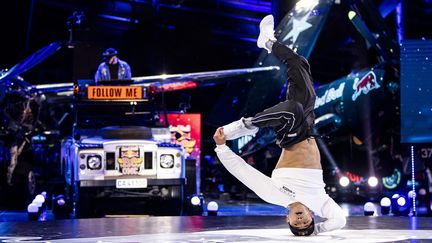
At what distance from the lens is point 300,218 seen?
6.36 metres

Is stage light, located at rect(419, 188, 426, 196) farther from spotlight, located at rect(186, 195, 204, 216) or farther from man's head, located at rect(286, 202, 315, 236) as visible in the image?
man's head, located at rect(286, 202, 315, 236)

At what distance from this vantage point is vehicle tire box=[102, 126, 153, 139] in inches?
436

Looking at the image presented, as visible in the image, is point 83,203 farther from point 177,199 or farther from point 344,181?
point 344,181

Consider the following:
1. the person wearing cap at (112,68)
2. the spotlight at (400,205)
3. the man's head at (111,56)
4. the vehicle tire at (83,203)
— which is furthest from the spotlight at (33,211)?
the spotlight at (400,205)

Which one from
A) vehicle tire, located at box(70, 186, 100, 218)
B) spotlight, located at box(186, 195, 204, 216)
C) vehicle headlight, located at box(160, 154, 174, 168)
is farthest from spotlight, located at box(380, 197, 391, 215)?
vehicle tire, located at box(70, 186, 100, 218)

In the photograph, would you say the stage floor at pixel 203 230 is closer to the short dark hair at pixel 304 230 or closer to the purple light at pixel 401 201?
the short dark hair at pixel 304 230

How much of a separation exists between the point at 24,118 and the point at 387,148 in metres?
6.90

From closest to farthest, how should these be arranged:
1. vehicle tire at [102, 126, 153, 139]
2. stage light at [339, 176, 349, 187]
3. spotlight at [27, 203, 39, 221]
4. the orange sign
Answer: spotlight at [27, 203, 39, 221] < vehicle tire at [102, 126, 153, 139] < the orange sign < stage light at [339, 176, 349, 187]

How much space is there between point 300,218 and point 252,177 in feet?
1.75

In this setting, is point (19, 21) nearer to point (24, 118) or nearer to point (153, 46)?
point (153, 46)

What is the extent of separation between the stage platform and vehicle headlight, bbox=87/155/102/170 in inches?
94.9

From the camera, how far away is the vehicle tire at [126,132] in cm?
1108

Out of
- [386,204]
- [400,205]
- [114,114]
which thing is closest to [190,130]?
[114,114]

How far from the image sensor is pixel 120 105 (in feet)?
38.3
